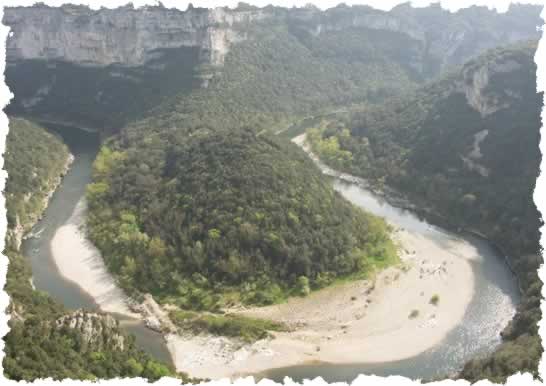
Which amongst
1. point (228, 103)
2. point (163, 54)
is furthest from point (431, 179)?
point (163, 54)

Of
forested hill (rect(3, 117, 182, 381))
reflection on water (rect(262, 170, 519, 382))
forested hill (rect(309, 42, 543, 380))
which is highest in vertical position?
forested hill (rect(309, 42, 543, 380))

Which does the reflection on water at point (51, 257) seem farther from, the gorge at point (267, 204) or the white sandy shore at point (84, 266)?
the white sandy shore at point (84, 266)

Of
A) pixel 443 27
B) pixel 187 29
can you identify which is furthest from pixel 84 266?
pixel 443 27

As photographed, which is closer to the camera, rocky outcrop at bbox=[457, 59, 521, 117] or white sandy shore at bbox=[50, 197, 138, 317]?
white sandy shore at bbox=[50, 197, 138, 317]

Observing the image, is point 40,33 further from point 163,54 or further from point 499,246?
point 499,246

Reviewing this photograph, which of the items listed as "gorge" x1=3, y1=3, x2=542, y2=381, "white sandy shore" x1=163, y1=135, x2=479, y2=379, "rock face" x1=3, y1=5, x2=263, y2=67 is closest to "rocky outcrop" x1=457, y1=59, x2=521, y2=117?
"gorge" x1=3, y1=3, x2=542, y2=381

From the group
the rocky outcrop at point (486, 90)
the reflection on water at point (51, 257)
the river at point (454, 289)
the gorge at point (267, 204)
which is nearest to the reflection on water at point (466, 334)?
the river at point (454, 289)

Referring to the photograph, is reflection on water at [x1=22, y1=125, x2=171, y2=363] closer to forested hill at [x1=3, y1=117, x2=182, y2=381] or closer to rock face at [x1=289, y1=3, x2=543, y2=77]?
forested hill at [x1=3, y1=117, x2=182, y2=381]

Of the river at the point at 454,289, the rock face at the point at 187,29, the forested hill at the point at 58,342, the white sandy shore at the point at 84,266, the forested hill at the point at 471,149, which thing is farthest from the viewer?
the rock face at the point at 187,29
